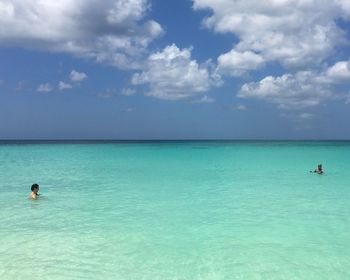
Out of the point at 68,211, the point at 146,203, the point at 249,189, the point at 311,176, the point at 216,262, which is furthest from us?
the point at 311,176

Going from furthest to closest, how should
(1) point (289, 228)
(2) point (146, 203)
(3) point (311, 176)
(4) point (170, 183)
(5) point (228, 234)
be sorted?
(3) point (311, 176) < (4) point (170, 183) < (2) point (146, 203) < (1) point (289, 228) < (5) point (228, 234)

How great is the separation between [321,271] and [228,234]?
9.50 feet

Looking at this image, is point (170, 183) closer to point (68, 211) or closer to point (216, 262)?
point (68, 211)

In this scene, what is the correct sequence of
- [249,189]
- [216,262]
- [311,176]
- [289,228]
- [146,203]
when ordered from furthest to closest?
[311,176], [249,189], [146,203], [289,228], [216,262]

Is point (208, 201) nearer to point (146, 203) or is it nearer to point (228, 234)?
point (146, 203)

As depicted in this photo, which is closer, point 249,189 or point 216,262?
point 216,262

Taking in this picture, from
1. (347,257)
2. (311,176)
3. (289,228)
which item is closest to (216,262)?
(347,257)

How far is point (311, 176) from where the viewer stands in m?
23.8

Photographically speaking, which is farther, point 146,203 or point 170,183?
point 170,183

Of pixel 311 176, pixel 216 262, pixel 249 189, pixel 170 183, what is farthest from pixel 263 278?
pixel 311 176

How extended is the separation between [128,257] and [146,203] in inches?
242

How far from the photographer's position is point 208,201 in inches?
575

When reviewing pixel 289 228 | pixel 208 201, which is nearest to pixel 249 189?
pixel 208 201

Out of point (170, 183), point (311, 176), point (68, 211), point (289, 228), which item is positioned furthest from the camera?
point (311, 176)
